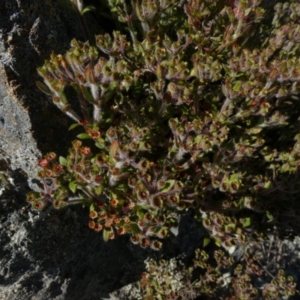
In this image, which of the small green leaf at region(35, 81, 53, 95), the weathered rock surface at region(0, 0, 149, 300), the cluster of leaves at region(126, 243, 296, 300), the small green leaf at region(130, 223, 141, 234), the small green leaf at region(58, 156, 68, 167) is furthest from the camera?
the cluster of leaves at region(126, 243, 296, 300)

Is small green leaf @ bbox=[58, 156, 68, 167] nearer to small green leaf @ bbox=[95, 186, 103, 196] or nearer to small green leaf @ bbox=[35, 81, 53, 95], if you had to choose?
small green leaf @ bbox=[95, 186, 103, 196]

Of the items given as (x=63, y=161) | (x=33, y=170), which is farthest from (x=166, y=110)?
(x=33, y=170)

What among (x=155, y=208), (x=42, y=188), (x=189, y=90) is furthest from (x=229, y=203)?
(x=42, y=188)

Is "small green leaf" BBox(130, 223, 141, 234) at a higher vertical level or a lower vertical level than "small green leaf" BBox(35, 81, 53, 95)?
lower

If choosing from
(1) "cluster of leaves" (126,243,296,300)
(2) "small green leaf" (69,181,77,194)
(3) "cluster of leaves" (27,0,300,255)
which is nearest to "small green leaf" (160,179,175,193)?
(3) "cluster of leaves" (27,0,300,255)

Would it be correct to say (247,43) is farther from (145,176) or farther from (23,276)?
(23,276)

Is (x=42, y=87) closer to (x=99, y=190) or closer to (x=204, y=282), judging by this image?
A: (x=99, y=190)

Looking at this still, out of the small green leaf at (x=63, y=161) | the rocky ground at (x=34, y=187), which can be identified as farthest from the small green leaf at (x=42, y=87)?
the small green leaf at (x=63, y=161)
